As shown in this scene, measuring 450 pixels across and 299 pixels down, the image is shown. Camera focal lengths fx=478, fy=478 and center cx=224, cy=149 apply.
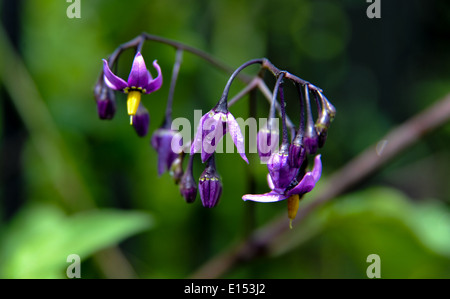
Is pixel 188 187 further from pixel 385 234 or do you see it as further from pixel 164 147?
pixel 385 234

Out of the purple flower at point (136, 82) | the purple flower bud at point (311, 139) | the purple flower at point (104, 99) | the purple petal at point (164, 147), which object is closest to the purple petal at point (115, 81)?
the purple flower at point (136, 82)

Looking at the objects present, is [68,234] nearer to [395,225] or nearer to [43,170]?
[43,170]

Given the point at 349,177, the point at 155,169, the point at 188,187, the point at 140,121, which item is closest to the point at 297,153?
the point at 188,187

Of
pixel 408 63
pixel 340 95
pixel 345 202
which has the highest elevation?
pixel 408 63

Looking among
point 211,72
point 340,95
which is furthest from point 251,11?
point 340,95

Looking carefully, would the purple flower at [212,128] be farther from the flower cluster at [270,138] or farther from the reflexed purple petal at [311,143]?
the reflexed purple petal at [311,143]

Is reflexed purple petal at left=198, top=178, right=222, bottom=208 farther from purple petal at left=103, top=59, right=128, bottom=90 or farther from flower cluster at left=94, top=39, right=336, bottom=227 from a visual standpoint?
purple petal at left=103, top=59, right=128, bottom=90

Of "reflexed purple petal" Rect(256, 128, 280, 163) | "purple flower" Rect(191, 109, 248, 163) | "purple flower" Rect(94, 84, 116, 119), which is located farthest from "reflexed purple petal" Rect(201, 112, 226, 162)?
"purple flower" Rect(94, 84, 116, 119)
